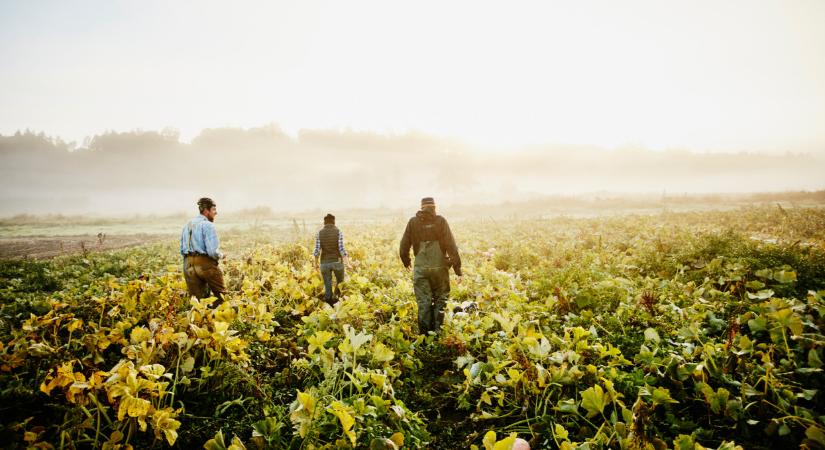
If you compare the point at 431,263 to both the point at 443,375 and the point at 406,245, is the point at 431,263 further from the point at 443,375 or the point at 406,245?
the point at 443,375

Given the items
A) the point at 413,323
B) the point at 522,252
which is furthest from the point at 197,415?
the point at 522,252

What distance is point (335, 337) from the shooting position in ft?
16.0

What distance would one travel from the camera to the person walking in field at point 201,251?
5.50 metres

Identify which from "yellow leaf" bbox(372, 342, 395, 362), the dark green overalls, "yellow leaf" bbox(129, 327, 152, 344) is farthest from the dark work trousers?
"yellow leaf" bbox(129, 327, 152, 344)

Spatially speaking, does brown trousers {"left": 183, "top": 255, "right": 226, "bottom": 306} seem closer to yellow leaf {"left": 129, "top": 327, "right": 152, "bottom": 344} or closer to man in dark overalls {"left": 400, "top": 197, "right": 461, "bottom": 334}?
yellow leaf {"left": 129, "top": 327, "right": 152, "bottom": 344}

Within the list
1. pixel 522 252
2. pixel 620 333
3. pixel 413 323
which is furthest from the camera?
pixel 522 252

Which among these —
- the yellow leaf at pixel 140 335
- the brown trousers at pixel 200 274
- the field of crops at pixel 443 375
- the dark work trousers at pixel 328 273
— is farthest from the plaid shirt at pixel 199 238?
the dark work trousers at pixel 328 273

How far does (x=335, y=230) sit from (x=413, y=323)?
9.57 ft

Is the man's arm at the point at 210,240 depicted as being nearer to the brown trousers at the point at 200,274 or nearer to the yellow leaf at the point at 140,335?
the brown trousers at the point at 200,274

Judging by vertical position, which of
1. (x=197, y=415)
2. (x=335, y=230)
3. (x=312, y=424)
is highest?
(x=335, y=230)

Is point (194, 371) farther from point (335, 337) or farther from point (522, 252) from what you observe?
point (522, 252)

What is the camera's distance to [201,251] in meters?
5.54

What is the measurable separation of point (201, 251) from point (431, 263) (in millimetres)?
3721

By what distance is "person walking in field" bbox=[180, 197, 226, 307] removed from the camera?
550cm
